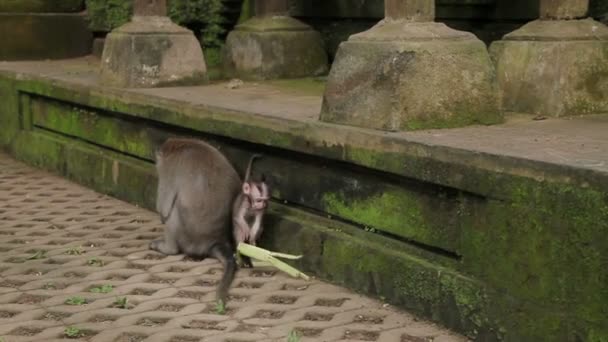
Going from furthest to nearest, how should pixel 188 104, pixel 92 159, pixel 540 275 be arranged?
pixel 92 159 < pixel 188 104 < pixel 540 275

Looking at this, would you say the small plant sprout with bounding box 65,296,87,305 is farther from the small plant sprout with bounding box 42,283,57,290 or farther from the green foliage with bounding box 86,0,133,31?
the green foliage with bounding box 86,0,133,31

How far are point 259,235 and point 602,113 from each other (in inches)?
73.0

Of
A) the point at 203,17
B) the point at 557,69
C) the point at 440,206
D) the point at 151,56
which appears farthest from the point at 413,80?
the point at 203,17

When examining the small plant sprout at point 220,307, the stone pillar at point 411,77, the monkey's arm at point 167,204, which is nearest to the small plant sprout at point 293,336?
the small plant sprout at point 220,307

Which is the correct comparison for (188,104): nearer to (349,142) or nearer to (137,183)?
(137,183)

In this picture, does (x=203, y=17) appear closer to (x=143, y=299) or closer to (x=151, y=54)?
(x=151, y=54)

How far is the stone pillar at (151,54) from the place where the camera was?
21.8 ft

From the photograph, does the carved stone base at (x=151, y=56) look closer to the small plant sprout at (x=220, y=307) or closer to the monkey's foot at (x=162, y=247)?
the monkey's foot at (x=162, y=247)

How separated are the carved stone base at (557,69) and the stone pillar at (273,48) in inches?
95.6

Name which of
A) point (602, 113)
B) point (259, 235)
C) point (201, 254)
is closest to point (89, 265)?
point (201, 254)

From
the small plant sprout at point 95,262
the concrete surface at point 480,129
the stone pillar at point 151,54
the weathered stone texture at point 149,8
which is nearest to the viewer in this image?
the concrete surface at point 480,129

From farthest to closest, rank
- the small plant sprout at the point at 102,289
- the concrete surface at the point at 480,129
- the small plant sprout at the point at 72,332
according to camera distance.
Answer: the small plant sprout at the point at 102,289, the small plant sprout at the point at 72,332, the concrete surface at the point at 480,129

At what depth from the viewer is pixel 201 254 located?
5.12m

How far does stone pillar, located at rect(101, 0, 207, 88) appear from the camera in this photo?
21.8ft
